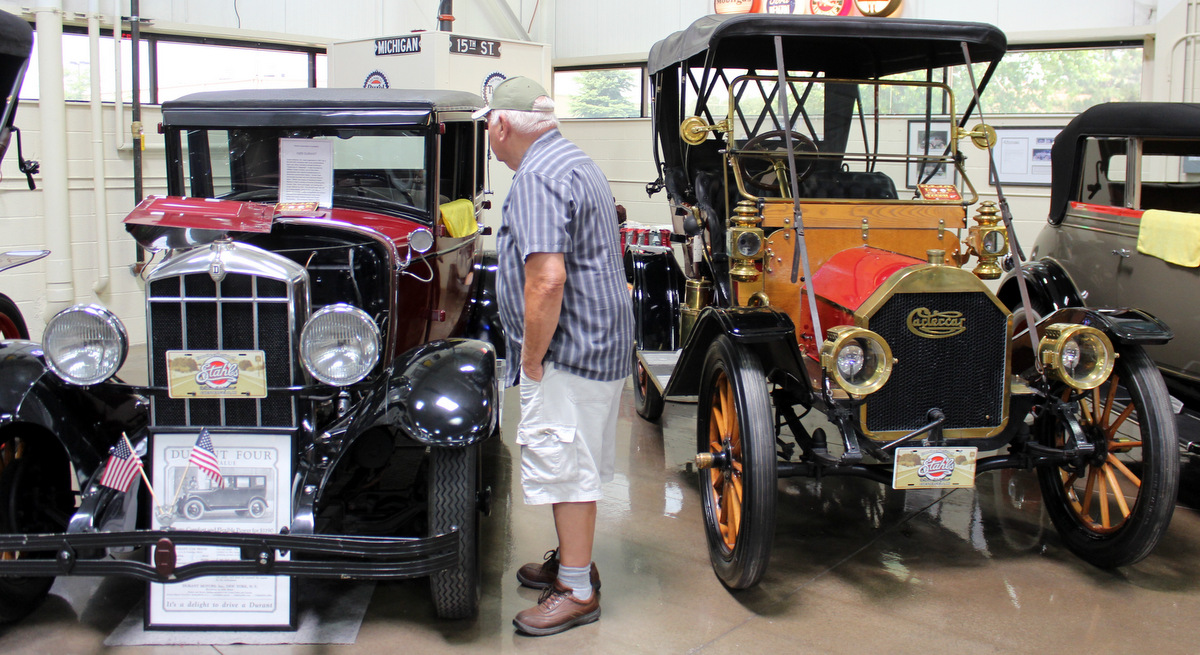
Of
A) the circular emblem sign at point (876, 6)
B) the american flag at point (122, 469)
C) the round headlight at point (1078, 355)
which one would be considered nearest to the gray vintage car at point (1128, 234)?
the round headlight at point (1078, 355)

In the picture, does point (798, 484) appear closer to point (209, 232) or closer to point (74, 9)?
point (209, 232)

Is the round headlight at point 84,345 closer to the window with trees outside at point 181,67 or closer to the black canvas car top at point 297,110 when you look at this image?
the black canvas car top at point 297,110

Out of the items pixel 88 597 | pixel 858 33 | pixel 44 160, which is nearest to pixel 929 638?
pixel 858 33

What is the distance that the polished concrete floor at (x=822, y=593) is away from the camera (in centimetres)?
266

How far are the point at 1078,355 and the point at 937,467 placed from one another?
26.1 inches

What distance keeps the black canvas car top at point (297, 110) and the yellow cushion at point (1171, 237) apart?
3188 millimetres

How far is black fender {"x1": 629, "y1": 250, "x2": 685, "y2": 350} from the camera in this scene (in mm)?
4629

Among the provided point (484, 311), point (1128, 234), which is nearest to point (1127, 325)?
point (1128, 234)

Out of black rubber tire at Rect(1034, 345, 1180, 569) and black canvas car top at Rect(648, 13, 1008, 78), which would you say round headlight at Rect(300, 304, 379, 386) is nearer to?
black canvas car top at Rect(648, 13, 1008, 78)

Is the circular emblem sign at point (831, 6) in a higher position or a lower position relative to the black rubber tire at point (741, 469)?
higher

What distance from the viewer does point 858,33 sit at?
3480 mm

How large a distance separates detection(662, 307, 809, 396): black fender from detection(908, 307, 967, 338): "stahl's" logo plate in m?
0.39

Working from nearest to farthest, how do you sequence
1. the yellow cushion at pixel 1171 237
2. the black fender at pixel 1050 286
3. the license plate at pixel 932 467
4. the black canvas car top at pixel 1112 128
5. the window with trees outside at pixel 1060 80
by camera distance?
1. the license plate at pixel 932 467
2. the yellow cushion at pixel 1171 237
3. the black canvas car top at pixel 1112 128
4. the black fender at pixel 1050 286
5. the window with trees outside at pixel 1060 80

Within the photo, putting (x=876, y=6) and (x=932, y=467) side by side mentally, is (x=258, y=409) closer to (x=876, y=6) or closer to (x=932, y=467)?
(x=932, y=467)
